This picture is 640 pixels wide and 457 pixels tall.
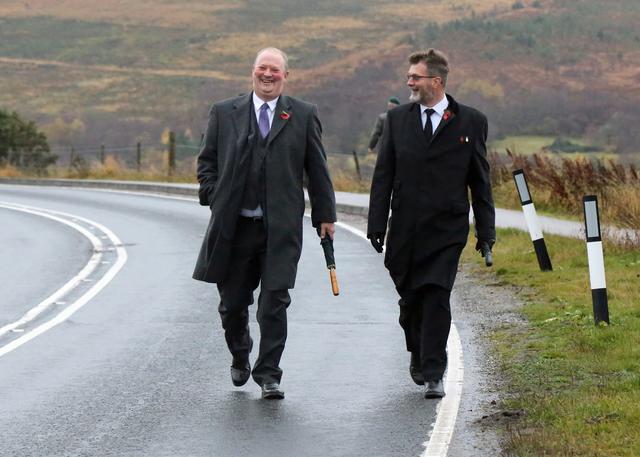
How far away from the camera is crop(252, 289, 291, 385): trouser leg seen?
8641 millimetres

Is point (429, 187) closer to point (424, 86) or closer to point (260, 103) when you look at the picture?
point (424, 86)

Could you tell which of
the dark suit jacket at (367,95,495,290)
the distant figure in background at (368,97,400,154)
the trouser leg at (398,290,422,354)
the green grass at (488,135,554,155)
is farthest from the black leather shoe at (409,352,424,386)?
the green grass at (488,135,554,155)

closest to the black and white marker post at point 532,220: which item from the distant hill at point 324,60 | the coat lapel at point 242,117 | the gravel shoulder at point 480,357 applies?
the gravel shoulder at point 480,357

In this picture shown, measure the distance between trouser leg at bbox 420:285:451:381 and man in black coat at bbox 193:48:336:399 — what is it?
2.35 feet

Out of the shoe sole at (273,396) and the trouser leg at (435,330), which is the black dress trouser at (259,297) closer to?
the shoe sole at (273,396)

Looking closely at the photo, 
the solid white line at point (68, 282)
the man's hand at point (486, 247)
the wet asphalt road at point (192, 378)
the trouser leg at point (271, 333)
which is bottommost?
the solid white line at point (68, 282)

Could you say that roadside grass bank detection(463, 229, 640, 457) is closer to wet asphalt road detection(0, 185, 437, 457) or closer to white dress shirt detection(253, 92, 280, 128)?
wet asphalt road detection(0, 185, 437, 457)

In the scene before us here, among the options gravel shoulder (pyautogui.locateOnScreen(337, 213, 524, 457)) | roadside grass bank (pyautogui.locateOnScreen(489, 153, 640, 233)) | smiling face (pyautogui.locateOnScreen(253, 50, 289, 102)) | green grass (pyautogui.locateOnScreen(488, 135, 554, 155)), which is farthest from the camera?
green grass (pyautogui.locateOnScreen(488, 135, 554, 155))

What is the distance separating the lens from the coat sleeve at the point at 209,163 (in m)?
8.55

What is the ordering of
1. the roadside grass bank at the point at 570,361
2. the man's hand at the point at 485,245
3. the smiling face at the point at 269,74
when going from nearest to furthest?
1. the roadside grass bank at the point at 570,361
2. the smiling face at the point at 269,74
3. the man's hand at the point at 485,245

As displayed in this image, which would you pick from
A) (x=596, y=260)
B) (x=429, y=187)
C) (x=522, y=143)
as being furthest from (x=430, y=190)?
(x=522, y=143)

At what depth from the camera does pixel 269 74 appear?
8414mm

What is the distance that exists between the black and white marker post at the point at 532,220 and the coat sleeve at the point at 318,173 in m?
6.72

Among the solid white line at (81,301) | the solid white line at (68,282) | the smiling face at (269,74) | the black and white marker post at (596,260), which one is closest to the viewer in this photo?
the smiling face at (269,74)
